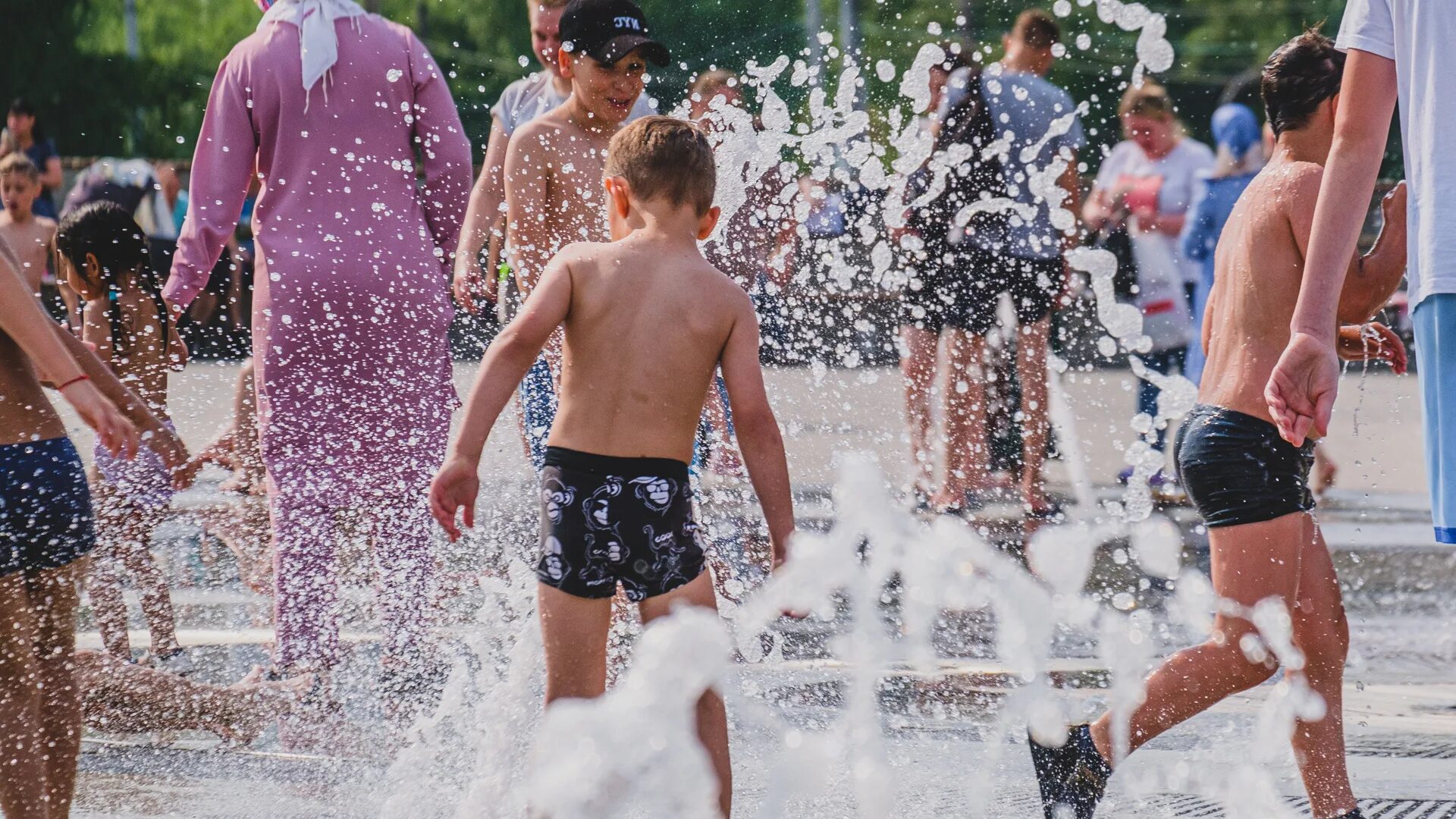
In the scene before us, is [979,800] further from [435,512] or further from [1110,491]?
[1110,491]

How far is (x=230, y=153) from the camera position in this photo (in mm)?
4223

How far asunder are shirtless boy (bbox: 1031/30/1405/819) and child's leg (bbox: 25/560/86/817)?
188cm

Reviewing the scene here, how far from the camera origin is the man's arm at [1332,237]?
9.00 feet

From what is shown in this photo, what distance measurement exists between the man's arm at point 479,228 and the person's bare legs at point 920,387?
2.37 meters

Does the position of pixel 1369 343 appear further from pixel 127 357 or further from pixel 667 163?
pixel 127 357

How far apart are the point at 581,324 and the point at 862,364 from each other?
22.2ft

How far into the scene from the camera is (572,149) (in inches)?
173

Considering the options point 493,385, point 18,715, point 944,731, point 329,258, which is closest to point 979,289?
point 944,731

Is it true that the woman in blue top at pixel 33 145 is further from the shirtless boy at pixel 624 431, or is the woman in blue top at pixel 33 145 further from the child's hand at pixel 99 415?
the shirtless boy at pixel 624 431

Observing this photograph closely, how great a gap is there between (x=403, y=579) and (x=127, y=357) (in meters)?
1.17

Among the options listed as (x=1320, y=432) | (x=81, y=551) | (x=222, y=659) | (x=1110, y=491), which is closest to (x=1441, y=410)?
(x=1320, y=432)

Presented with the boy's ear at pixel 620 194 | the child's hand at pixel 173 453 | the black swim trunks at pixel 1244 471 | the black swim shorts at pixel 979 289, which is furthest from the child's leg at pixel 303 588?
the black swim shorts at pixel 979 289

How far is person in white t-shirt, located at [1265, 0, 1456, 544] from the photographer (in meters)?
2.56

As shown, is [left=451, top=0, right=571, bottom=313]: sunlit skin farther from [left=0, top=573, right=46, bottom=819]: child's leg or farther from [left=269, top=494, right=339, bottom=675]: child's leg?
[left=0, top=573, right=46, bottom=819]: child's leg
